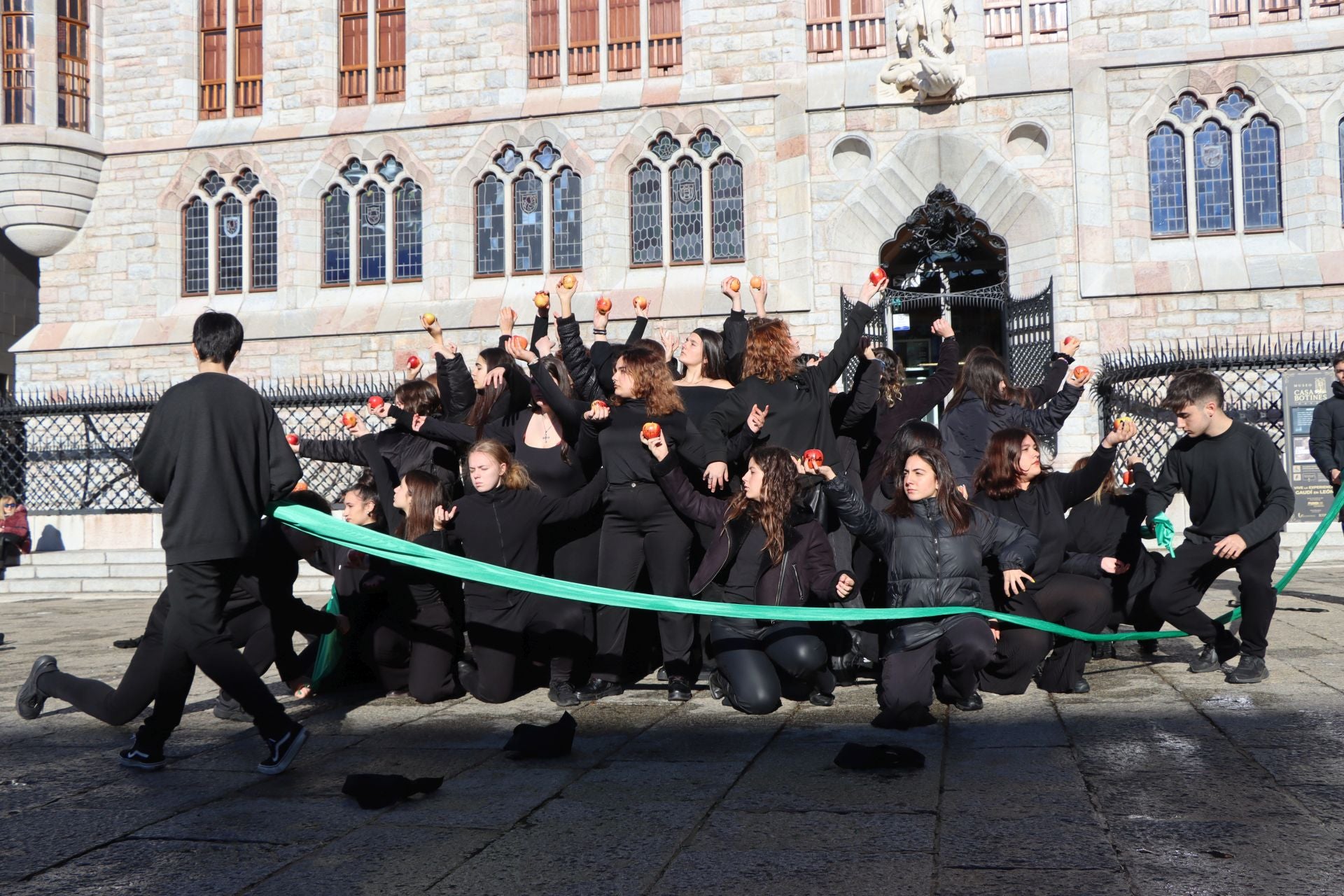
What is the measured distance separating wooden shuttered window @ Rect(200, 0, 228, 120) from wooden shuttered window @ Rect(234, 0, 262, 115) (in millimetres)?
208

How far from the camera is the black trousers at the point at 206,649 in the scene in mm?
4754

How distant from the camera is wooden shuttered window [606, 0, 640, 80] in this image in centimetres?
2056

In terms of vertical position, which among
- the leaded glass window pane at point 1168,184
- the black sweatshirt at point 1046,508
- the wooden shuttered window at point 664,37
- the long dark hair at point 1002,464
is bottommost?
the black sweatshirt at point 1046,508

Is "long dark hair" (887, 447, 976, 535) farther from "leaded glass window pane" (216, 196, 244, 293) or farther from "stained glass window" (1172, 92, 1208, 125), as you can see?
"leaded glass window pane" (216, 196, 244, 293)

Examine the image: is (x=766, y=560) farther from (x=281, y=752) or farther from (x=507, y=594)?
(x=281, y=752)

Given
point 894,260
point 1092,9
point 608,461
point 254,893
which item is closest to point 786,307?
point 894,260

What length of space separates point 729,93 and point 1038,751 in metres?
16.4

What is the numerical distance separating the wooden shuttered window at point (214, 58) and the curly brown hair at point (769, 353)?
18.1 metres

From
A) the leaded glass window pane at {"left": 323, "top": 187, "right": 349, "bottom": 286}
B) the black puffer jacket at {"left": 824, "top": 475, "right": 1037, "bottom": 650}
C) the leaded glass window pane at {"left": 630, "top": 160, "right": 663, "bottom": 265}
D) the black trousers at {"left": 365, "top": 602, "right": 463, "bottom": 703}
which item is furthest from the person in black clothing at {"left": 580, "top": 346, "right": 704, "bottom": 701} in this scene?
the leaded glass window pane at {"left": 323, "top": 187, "right": 349, "bottom": 286}

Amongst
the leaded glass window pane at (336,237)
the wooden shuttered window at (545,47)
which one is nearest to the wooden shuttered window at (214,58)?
the leaded glass window pane at (336,237)

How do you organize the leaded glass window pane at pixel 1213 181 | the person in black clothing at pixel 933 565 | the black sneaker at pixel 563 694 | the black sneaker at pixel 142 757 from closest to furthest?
the black sneaker at pixel 142 757 < the person in black clothing at pixel 933 565 < the black sneaker at pixel 563 694 < the leaded glass window pane at pixel 1213 181

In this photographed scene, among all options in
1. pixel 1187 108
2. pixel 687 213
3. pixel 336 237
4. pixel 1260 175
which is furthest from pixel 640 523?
pixel 336 237

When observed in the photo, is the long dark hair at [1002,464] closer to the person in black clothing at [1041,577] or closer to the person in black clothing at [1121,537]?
the person in black clothing at [1041,577]

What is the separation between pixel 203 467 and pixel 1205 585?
5070 millimetres
